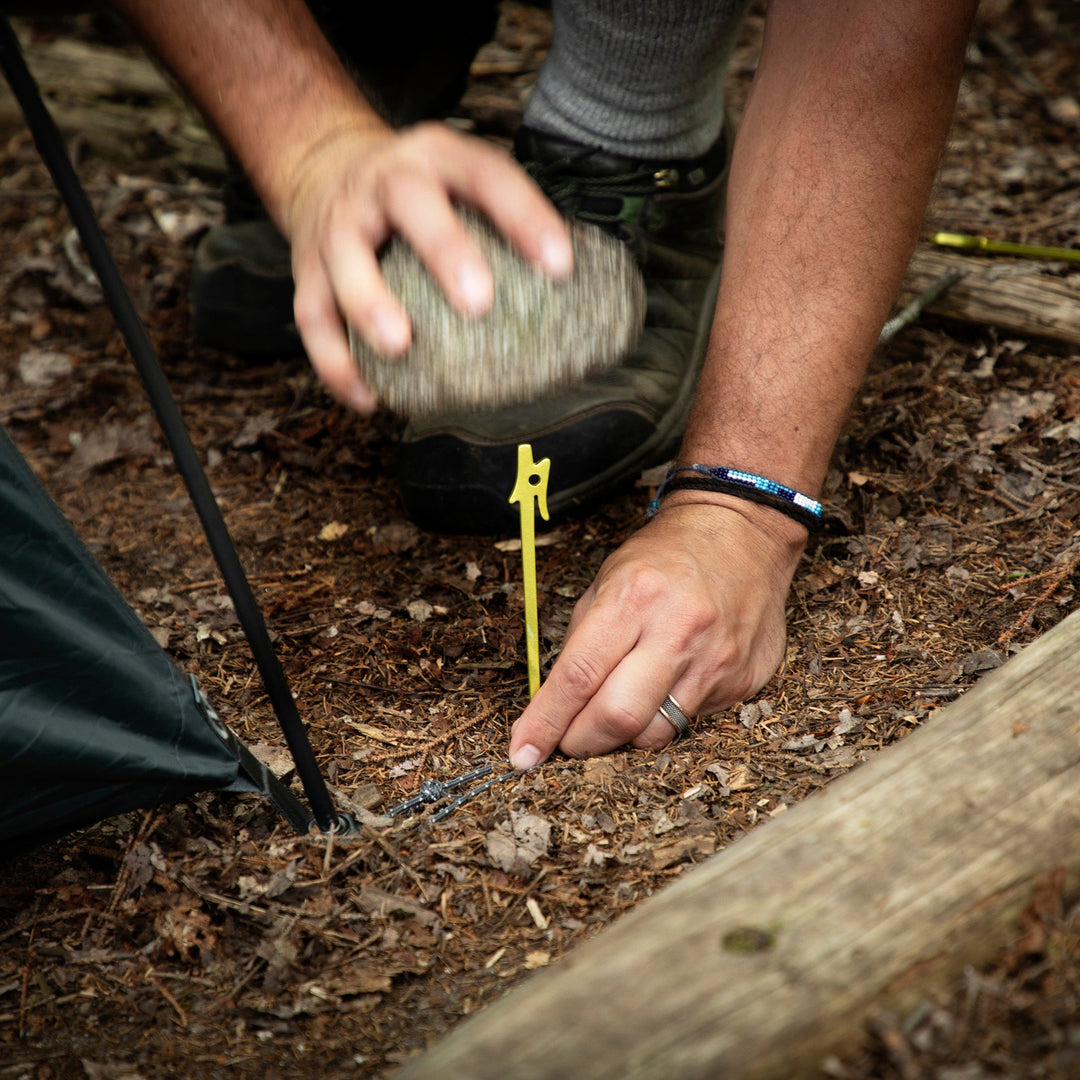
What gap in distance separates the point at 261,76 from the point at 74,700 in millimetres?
967

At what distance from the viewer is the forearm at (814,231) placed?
1.75 metres

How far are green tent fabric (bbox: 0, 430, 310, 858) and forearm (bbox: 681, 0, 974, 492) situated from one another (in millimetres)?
1033

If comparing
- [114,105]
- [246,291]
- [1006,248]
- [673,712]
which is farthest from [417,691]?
[114,105]

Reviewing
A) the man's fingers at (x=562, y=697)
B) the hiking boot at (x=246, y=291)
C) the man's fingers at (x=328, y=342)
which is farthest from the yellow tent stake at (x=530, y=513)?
the hiking boot at (x=246, y=291)

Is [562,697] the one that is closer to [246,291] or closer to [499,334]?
[499,334]

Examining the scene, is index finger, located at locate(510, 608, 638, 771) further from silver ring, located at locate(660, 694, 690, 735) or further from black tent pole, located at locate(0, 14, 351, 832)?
black tent pole, located at locate(0, 14, 351, 832)

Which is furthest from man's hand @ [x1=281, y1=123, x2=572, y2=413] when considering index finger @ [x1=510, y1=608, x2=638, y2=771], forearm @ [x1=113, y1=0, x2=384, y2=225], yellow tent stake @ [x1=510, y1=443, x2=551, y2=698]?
index finger @ [x1=510, y1=608, x2=638, y2=771]

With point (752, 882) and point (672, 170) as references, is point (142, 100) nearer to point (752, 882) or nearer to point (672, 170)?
point (672, 170)

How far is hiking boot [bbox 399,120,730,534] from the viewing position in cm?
218

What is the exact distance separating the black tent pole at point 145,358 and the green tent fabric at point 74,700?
146 mm

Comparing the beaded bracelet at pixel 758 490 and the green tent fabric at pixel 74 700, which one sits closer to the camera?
the green tent fabric at pixel 74 700

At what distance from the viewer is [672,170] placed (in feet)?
7.85

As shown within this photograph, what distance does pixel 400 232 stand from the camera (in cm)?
122

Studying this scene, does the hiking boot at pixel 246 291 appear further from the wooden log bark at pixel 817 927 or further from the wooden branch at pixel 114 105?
the wooden log bark at pixel 817 927
